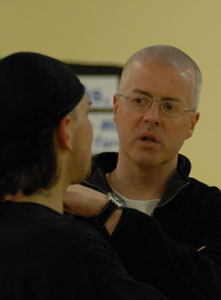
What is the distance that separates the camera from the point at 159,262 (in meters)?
1.33

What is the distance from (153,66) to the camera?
1.67 metres

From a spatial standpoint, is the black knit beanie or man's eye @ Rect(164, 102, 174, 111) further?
man's eye @ Rect(164, 102, 174, 111)

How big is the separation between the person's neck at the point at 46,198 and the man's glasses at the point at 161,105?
677 mm

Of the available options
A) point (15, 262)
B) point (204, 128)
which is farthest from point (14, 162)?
point (204, 128)

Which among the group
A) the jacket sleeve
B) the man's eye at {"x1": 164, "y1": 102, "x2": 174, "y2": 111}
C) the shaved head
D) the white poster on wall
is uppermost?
the shaved head

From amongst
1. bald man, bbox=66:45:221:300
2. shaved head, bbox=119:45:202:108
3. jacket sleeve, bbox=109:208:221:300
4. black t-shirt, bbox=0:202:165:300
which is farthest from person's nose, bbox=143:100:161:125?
black t-shirt, bbox=0:202:165:300

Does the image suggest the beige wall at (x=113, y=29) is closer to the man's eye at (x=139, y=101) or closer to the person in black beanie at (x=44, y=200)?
the man's eye at (x=139, y=101)

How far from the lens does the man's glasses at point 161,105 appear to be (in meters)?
1.65

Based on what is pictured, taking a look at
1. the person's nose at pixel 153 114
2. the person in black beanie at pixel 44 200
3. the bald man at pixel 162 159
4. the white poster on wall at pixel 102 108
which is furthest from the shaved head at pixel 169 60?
the white poster on wall at pixel 102 108

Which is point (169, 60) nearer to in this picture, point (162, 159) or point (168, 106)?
point (168, 106)

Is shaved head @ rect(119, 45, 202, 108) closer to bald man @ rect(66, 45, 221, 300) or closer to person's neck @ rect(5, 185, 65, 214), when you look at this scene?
bald man @ rect(66, 45, 221, 300)

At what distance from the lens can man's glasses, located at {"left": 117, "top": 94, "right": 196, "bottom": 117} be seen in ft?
5.42

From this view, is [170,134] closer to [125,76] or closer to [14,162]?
[125,76]

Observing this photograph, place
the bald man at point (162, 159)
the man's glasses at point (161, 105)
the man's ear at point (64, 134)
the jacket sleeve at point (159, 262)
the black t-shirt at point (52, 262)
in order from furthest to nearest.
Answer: the man's glasses at point (161, 105) → the bald man at point (162, 159) → the jacket sleeve at point (159, 262) → the man's ear at point (64, 134) → the black t-shirt at point (52, 262)
